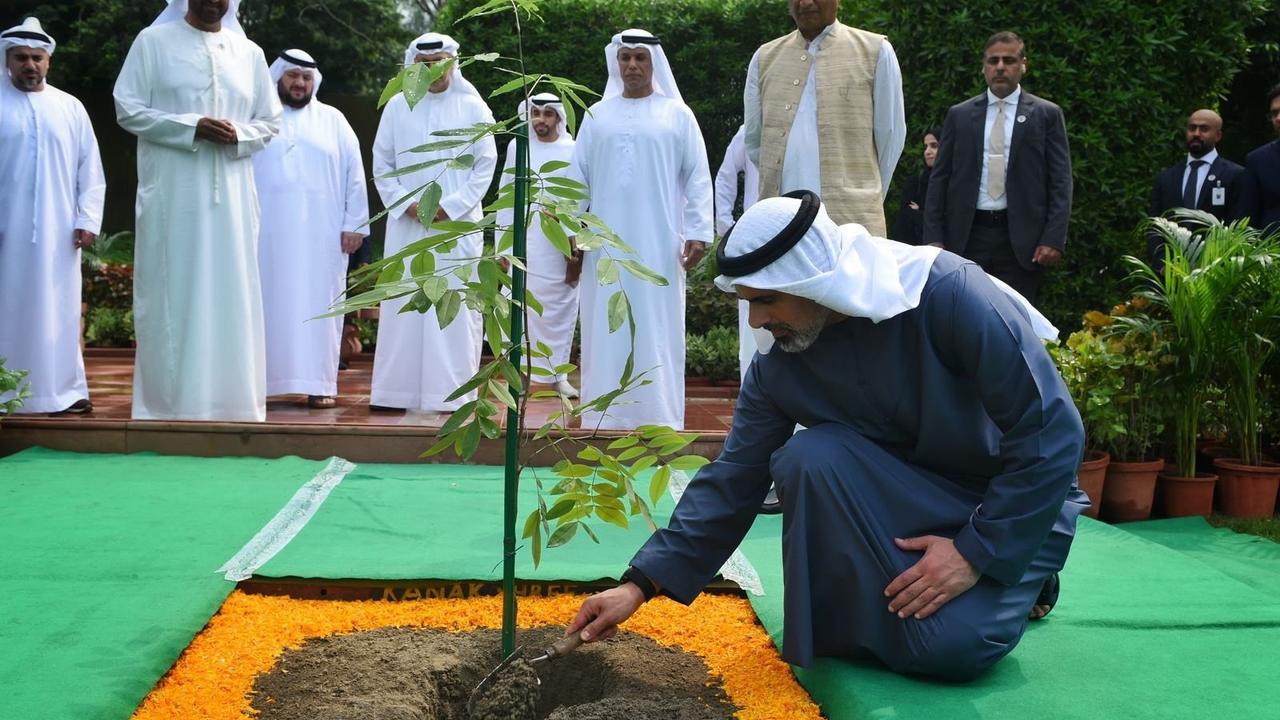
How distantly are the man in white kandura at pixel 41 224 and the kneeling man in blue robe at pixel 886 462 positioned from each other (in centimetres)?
440

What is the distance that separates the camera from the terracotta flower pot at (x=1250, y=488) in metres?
5.00

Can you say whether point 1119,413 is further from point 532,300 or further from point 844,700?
point 532,300

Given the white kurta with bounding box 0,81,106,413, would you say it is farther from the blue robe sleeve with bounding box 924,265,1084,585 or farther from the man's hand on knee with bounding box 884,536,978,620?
the blue robe sleeve with bounding box 924,265,1084,585

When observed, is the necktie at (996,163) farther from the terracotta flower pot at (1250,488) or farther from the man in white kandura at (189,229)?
the man in white kandura at (189,229)

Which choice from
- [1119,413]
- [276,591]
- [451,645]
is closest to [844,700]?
[451,645]

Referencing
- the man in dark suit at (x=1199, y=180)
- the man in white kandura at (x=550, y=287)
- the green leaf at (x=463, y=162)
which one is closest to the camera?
the green leaf at (x=463, y=162)

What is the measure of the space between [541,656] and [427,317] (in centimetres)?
375

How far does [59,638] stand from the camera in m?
2.90

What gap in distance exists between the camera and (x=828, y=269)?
2.60 metres

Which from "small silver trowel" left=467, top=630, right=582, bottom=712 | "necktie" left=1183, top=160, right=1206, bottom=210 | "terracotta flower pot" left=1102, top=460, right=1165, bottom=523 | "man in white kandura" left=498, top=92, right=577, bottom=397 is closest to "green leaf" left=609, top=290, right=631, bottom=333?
"small silver trowel" left=467, top=630, right=582, bottom=712

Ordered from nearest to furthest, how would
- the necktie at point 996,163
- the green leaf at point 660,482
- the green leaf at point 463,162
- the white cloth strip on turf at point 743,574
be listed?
1. the green leaf at point 463,162
2. the green leaf at point 660,482
3. the white cloth strip on turf at point 743,574
4. the necktie at point 996,163

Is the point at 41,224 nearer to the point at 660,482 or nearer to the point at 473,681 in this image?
the point at 473,681

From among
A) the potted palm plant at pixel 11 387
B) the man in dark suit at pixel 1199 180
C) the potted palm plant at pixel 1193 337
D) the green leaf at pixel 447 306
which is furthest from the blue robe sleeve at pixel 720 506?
the man in dark suit at pixel 1199 180

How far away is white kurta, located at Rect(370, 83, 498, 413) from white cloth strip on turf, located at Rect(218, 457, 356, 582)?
126 centimetres
